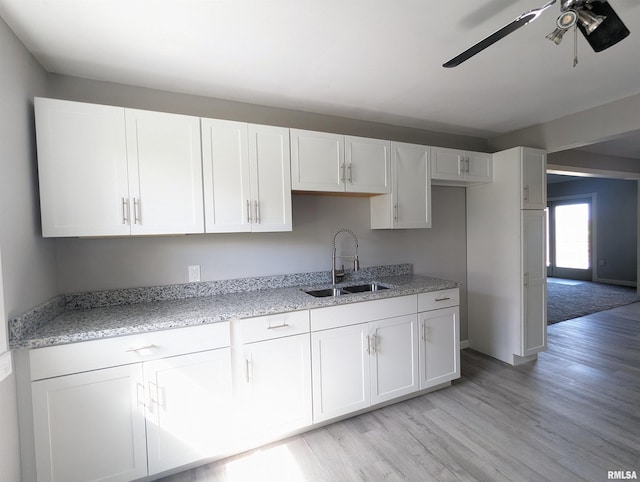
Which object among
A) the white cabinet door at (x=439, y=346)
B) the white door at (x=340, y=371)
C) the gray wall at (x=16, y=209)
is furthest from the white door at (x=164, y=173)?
the white cabinet door at (x=439, y=346)

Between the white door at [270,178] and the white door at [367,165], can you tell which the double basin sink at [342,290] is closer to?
the white door at [270,178]

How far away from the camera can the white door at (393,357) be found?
2262 millimetres

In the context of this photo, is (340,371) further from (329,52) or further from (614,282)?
(614,282)

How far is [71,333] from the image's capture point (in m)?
1.50

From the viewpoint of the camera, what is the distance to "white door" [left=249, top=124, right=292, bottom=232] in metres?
2.13

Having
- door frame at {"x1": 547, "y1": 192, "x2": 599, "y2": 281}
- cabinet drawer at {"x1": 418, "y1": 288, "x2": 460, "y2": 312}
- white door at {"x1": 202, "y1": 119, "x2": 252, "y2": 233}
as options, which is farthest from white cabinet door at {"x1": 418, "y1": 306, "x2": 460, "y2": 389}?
door frame at {"x1": 547, "y1": 192, "x2": 599, "y2": 281}

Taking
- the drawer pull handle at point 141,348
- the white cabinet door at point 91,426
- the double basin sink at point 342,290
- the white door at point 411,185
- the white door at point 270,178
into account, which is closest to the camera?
the white cabinet door at point 91,426

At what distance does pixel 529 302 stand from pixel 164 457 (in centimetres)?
330

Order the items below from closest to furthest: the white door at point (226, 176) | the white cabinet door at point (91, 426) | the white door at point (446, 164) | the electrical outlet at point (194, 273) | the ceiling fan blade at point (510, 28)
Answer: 1. the ceiling fan blade at point (510, 28)
2. the white cabinet door at point (91, 426)
3. the white door at point (226, 176)
4. the electrical outlet at point (194, 273)
5. the white door at point (446, 164)

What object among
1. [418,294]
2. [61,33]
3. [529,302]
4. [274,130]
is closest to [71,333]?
[61,33]

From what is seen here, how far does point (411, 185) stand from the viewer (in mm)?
2703

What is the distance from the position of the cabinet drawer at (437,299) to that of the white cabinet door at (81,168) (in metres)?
2.18

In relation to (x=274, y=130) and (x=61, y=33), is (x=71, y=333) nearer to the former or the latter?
(x=61, y=33)

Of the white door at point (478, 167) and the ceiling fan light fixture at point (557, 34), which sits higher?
the ceiling fan light fixture at point (557, 34)
